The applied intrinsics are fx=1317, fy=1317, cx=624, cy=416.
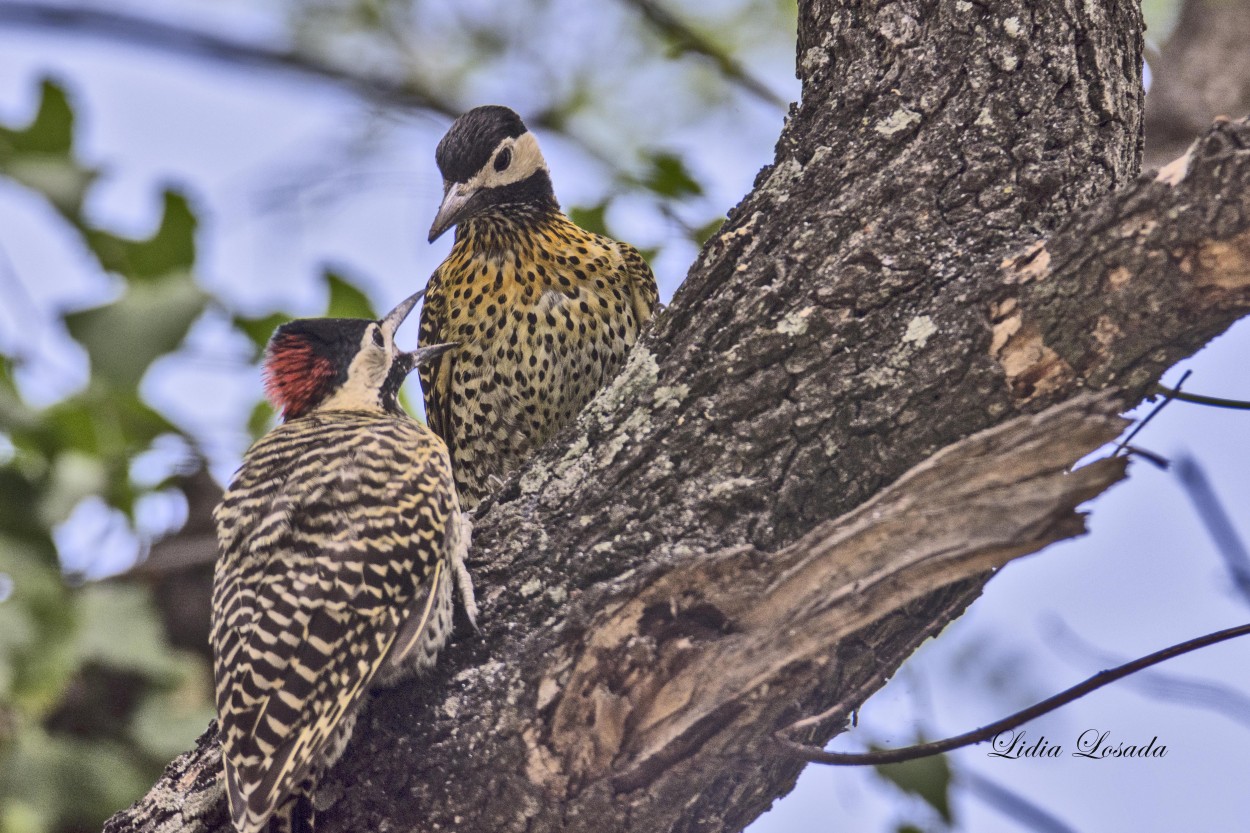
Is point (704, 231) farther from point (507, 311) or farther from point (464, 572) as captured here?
point (464, 572)

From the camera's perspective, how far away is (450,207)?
12.8 feet

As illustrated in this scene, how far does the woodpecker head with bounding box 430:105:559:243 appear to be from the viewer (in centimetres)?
396

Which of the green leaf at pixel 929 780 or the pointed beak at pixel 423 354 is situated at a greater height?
the pointed beak at pixel 423 354

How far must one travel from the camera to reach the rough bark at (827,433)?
2117 mm

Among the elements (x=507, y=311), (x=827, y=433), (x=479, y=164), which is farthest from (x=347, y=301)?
(x=827, y=433)

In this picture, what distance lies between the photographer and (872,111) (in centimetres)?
278

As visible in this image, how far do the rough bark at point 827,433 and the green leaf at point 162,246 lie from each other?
191cm

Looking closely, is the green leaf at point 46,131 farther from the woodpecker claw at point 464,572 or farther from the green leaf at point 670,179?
the woodpecker claw at point 464,572

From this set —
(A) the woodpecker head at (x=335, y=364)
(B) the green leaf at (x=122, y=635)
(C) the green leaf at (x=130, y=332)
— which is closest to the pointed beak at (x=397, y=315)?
(A) the woodpecker head at (x=335, y=364)

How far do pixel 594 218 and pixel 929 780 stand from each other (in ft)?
6.73

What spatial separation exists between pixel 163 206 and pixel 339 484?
1923 millimetres

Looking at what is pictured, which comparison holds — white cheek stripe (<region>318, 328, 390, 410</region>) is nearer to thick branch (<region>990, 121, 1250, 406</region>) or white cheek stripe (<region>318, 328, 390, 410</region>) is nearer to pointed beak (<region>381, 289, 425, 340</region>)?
pointed beak (<region>381, 289, 425, 340</region>)

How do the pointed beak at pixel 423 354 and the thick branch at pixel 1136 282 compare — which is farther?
the pointed beak at pixel 423 354

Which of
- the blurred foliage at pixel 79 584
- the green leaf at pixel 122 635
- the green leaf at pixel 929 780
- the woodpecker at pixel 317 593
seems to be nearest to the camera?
the woodpecker at pixel 317 593
